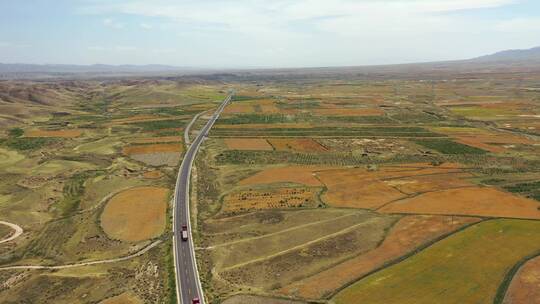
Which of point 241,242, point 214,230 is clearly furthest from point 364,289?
point 214,230

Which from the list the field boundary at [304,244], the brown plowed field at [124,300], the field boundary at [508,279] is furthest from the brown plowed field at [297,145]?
the brown plowed field at [124,300]

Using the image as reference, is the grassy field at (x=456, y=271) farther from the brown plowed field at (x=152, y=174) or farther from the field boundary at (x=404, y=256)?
the brown plowed field at (x=152, y=174)

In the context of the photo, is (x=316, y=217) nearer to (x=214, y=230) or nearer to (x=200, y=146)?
(x=214, y=230)

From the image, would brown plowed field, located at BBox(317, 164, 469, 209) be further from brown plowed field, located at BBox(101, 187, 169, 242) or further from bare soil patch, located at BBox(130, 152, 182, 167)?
bare soil patch, located at BBox(130, 152, 182, 167)

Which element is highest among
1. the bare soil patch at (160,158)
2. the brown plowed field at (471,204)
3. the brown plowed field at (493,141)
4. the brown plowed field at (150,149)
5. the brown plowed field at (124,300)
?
the brown plowed field at (493,141)

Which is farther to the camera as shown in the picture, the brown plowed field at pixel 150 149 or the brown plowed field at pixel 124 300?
the brown plowed field at pixel 150 149

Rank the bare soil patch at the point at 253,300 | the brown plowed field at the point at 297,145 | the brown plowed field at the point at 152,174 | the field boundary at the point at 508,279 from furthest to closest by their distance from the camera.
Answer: the brown plowed field at the point at 297,145 < the brown plowed field at the point at 152,174 < the bare soil patch at the point at 253,300 < the field boundary at the point at 508,279
